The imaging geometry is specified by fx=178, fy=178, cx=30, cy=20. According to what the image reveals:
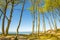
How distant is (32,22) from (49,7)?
6.45 meters

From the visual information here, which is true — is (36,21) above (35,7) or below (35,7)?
below

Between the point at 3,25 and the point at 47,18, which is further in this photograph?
the point at 47,18

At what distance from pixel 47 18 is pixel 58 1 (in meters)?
5.75

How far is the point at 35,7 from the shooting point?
2370cm

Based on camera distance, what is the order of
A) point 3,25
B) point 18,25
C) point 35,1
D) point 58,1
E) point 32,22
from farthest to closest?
1. point 58,1
2. point 32,22
3. point 35,1
4. point 3,25
5. point 18,25

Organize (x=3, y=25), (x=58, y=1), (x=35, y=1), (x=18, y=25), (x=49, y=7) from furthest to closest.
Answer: (x=49, y=7), (x=58, y=1), (x=35, y=1), (x=3, y=25), (x=18, y=25)

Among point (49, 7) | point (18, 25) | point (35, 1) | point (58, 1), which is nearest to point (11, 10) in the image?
point (18, 25)

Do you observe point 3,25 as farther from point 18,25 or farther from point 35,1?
point 35,1

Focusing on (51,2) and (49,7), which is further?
(49,7)

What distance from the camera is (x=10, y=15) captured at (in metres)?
20.7

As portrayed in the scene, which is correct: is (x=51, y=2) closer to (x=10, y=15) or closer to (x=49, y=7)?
(x=49, y=7)

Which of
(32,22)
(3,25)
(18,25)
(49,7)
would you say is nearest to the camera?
(18,25)

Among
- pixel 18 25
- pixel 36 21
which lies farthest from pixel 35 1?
pixel 18 25

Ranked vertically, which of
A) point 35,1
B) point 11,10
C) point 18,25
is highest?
point 35,1
